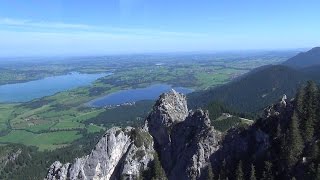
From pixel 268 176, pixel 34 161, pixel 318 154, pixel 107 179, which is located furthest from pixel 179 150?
pixel 34 161

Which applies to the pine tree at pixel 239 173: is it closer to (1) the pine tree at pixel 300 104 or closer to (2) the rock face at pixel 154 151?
(2) the rock face at pixel 154 151

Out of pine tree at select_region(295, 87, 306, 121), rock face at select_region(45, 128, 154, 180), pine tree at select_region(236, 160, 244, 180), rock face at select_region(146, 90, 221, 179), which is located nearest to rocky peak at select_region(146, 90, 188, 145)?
rock face at select_region(146, 90, 221, 179)

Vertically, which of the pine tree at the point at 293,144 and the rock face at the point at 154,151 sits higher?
the pine tree at the point at 293,144

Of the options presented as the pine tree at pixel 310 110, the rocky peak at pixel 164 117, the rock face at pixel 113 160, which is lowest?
the rock face at pixel 113 160

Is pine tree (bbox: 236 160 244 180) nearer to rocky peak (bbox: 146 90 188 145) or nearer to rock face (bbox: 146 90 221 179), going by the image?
rock face (bbox: 146 90 221 179)

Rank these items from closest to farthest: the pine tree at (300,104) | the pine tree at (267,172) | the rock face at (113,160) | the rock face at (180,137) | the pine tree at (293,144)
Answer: the pine tree at (293,144)
the pine tree at (267,172)
the pine tree at (300,104)
the rock face at (180,137)
the rock face at (113,160)

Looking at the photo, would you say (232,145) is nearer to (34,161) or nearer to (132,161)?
(132,161)

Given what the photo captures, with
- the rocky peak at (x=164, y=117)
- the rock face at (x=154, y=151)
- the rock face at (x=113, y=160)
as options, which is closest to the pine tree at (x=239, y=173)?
the rock face at (x=154, y=151)
